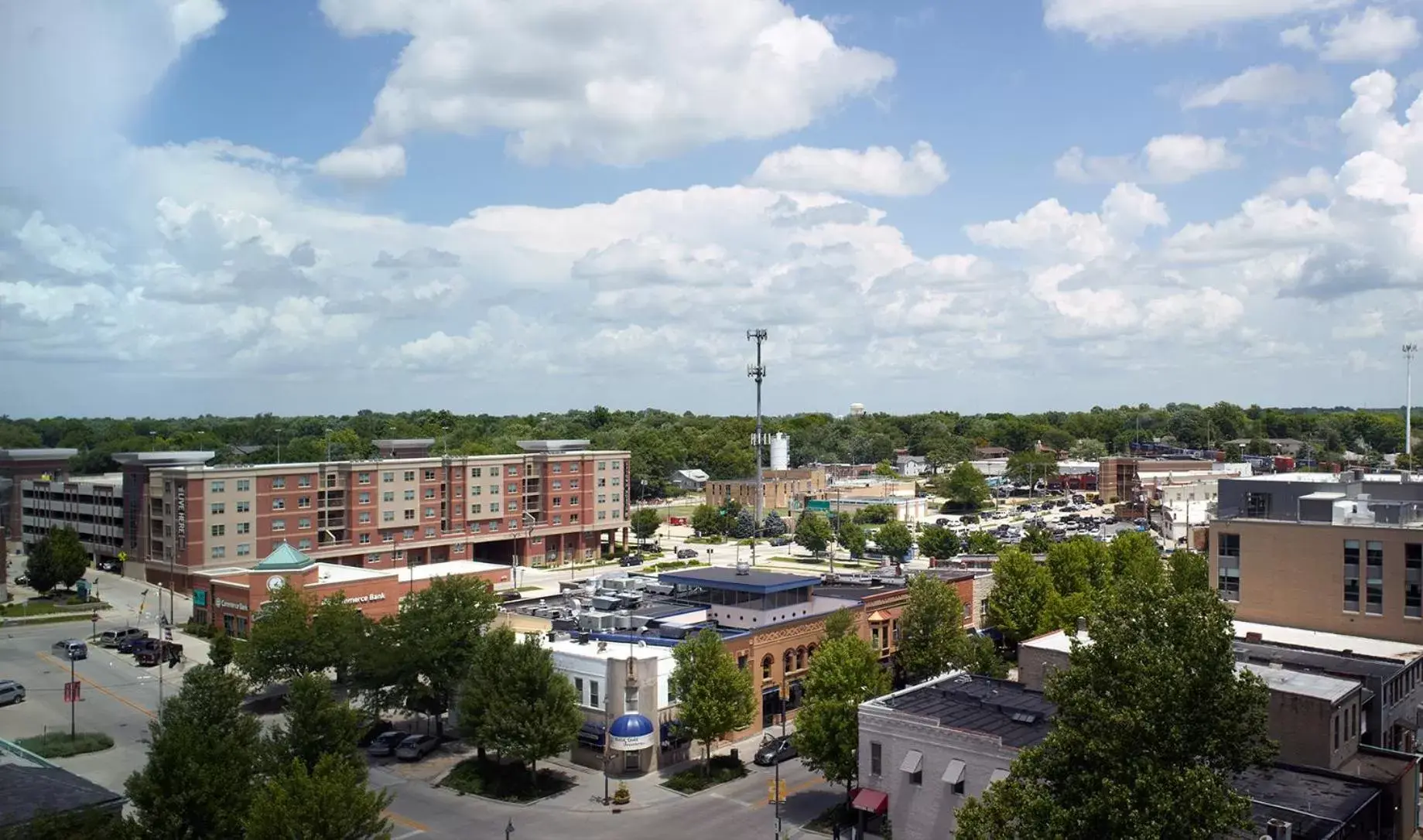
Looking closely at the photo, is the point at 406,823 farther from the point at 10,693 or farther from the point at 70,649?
the point at 70,649

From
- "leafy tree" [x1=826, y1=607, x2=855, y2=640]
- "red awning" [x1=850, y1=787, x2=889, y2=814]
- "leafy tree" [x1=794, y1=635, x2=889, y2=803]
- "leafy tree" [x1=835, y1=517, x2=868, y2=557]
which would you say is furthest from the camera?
"leafy tree" [x1=835, y1=517, x2=868, y2=557]

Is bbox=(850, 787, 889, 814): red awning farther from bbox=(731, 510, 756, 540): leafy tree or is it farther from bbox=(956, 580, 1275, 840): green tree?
bbox=(731, 510, 756, 540): leafy tree

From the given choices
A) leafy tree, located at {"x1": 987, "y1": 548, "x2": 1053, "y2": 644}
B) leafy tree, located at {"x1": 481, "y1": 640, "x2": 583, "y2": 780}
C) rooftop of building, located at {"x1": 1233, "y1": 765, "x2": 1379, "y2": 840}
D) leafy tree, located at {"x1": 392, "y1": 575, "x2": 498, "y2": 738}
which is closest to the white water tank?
leafy tree, located at {"x1": 987, "y1": 548, "x2": 1053, "y2": 644}

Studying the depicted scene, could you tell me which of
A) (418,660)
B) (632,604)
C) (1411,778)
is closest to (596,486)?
(632,604)

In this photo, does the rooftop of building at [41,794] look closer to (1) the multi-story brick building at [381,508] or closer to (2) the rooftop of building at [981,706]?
(2) the rooftop of building at [981,706]

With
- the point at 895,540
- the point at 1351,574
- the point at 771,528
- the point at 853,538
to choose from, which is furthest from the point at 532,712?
the point at 771,528

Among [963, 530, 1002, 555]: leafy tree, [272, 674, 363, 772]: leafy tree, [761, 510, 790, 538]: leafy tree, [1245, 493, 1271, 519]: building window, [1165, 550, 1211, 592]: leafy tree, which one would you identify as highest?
[1245, 493, 1271, 519]: building window

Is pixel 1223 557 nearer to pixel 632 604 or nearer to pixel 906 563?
pixel 632 604
